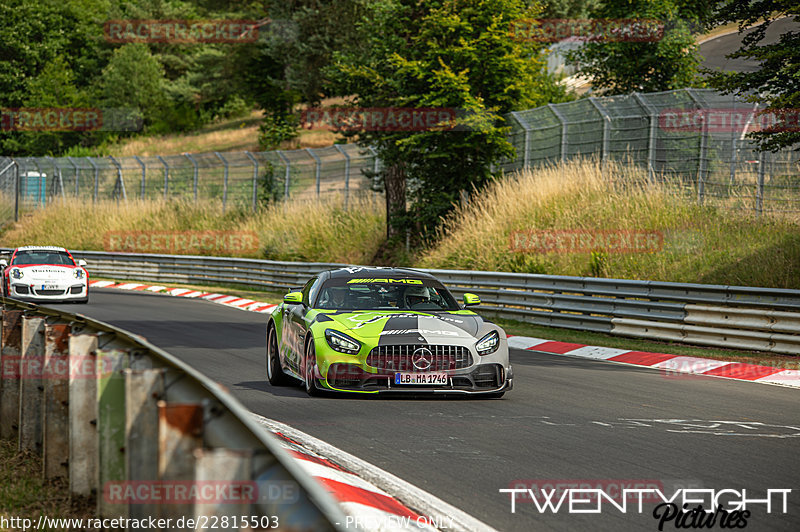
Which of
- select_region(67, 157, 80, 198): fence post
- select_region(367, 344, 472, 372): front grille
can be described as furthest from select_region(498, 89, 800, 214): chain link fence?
select_region(67, 157, 80, 198): fence post

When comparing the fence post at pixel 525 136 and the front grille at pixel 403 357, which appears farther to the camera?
the fence post at pixel 525 136

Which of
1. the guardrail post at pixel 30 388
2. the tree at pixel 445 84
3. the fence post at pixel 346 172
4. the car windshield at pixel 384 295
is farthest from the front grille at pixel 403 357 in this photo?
the fence post at pixel 346 172

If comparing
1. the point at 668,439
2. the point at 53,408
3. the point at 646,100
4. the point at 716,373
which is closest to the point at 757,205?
the point at 646,100

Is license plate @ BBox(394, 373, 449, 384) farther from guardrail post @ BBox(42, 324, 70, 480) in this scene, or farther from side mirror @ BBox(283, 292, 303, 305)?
guardrail post @ BBox(42, 324, 70, 480)

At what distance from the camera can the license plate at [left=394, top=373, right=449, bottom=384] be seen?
9.51 meters

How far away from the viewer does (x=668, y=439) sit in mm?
7895

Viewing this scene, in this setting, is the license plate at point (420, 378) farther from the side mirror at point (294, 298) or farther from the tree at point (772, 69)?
the tree at point (772, 69)

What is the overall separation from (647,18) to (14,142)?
7004 centimetres

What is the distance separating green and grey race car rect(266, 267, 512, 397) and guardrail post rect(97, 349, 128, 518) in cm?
478

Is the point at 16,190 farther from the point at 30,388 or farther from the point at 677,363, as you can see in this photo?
the point at 30,388

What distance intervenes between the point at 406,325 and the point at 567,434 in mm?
2295

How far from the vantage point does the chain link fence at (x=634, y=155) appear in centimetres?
2097

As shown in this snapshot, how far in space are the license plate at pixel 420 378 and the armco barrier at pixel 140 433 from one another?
11.7 ft

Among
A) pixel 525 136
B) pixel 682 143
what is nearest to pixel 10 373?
pixel 682 143
